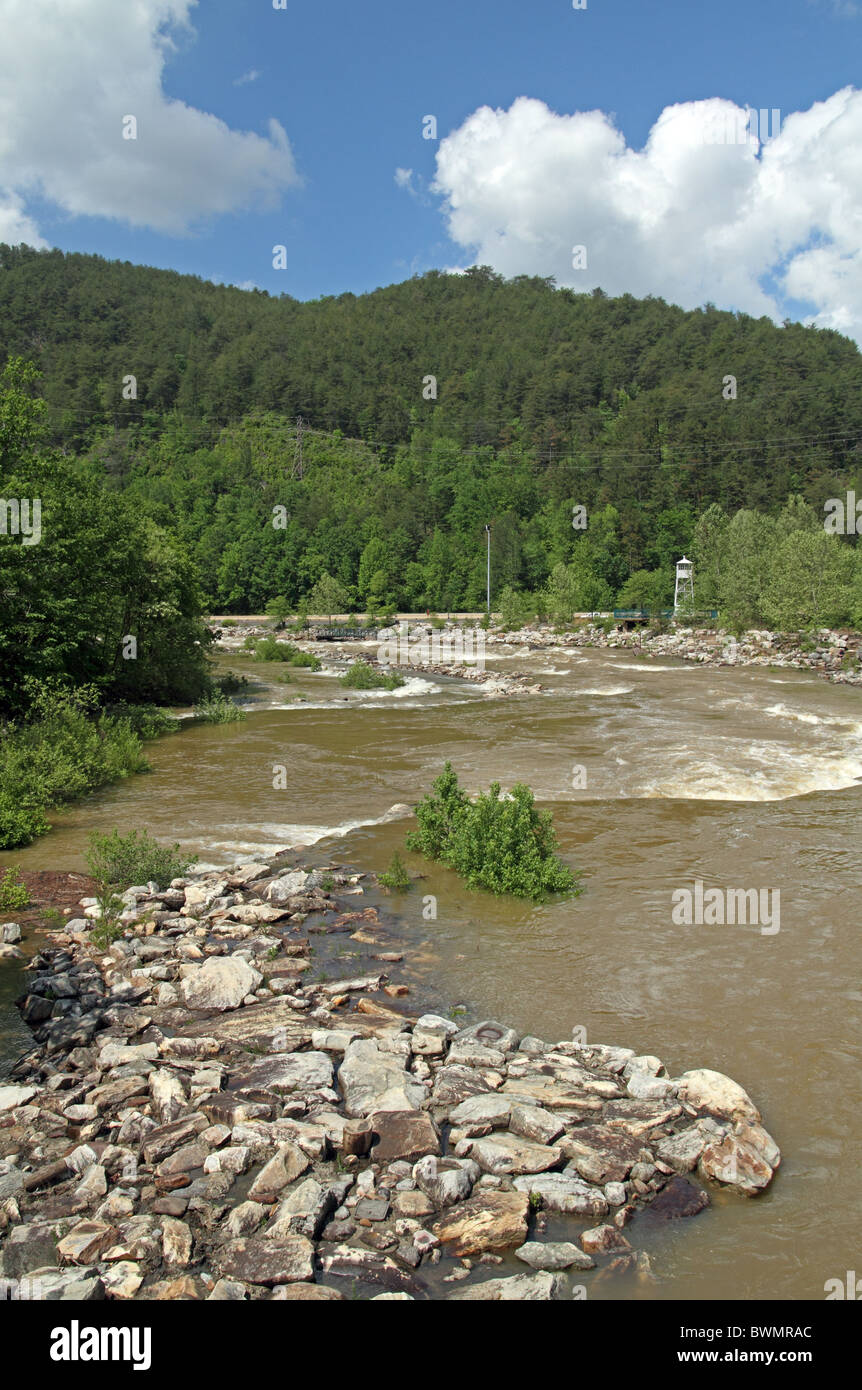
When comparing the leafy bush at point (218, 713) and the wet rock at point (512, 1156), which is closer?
the wet rock at point (512, 1156)

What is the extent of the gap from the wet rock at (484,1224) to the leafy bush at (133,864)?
7.28m

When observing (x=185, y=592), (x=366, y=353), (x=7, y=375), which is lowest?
(x=185, y=592)

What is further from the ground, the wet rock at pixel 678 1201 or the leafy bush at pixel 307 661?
the leafy bush at pixel 307 661

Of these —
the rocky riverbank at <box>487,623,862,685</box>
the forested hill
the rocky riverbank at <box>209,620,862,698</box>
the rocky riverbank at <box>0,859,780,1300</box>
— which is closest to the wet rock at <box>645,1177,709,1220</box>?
the rocky riverbank at <box>0,859,780,1300</box>

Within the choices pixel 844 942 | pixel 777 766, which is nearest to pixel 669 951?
pixel 844 942

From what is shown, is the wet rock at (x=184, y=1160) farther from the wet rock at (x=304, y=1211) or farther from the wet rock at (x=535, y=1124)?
the wet rock at (x=535, y=1124)

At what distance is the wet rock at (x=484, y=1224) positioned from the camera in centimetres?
509

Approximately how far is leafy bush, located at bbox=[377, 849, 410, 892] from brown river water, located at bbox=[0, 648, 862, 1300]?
25cm

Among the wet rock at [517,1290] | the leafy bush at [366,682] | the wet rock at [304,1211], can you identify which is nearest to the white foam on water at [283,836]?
the wet rock at [304,1211]

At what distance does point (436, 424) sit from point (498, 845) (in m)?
121

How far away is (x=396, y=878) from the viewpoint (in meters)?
12.0
